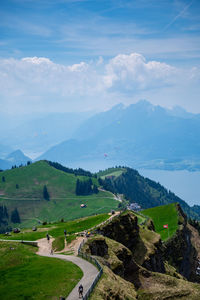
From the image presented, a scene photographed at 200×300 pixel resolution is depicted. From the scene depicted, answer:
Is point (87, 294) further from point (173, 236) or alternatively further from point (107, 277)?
point (173, 236)

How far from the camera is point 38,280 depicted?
132 ft

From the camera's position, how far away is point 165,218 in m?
137

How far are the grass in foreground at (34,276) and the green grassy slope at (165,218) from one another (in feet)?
247

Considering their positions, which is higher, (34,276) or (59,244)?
(59,244)

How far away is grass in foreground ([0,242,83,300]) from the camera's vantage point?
120 ft

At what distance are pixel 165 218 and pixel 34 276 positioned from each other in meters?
103

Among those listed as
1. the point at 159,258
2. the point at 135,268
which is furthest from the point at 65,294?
the point at 159,258

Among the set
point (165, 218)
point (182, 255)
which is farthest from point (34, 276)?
point (165, 218)

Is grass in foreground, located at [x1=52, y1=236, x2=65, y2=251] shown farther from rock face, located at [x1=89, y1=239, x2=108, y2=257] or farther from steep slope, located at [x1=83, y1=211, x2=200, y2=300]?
rock face, located at [x1=89, y1=239, x2=108, y2=257]

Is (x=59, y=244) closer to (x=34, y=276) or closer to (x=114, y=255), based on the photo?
(x=114, y=255)

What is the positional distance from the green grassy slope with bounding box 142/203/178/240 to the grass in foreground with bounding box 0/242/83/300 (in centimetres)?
7541

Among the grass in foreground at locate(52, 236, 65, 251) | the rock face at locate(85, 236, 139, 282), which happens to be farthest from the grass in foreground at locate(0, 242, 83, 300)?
the grass in foreground at locate(52, 236, 65, 251)

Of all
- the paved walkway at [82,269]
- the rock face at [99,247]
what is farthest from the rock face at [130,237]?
the paved walkway at [82,269]

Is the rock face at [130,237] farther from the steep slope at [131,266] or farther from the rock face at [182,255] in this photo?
the rock face at [182,255]
